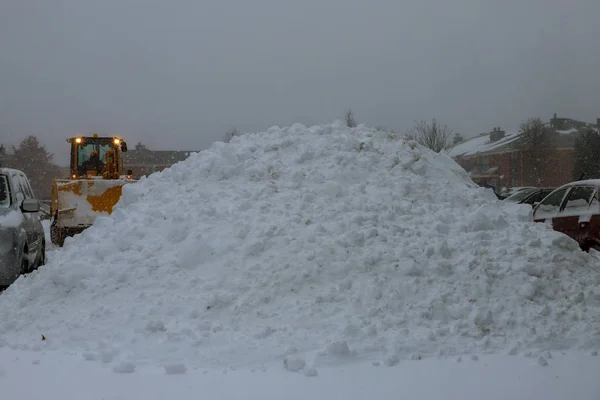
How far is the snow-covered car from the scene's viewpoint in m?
7.27

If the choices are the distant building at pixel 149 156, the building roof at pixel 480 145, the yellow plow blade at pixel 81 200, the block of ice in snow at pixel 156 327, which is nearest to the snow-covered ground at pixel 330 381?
the block of ice in snow at pixel 156 327

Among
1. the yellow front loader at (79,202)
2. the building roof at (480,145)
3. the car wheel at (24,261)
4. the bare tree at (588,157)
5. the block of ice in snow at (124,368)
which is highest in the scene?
the building roof at (480,145)

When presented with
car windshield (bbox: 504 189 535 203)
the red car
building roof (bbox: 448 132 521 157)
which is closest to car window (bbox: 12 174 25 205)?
the red car

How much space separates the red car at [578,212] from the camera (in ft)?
26.9

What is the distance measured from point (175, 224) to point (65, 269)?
1.44m

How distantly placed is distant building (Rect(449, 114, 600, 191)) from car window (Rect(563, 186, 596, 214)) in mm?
30984

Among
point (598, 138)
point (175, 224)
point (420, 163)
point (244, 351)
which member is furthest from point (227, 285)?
point (598, 138)

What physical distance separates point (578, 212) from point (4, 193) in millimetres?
8673

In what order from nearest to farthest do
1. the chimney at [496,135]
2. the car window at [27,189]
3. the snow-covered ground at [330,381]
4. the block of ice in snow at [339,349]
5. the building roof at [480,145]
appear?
the snow-covered ground at [330,381]
the block of ice in snow at [339,349]
the car window at [27,189]
the building roof at [480,145]
the chimney at [496,135]

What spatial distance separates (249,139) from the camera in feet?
31.4

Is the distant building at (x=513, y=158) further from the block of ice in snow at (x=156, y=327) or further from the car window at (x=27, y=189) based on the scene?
the block of ice in snow at (x=156, y=327)

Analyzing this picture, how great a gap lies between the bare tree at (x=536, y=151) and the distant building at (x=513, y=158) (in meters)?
0.10

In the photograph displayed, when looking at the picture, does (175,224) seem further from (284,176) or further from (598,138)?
(598,138)

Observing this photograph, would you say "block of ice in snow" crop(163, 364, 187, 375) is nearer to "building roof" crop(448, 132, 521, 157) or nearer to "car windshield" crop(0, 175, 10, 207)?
"car windshield" crop(0, 175, 10, 207)
